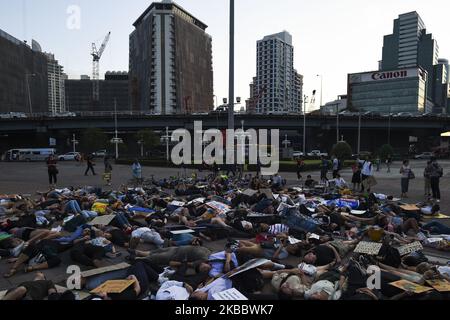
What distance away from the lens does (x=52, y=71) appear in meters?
121

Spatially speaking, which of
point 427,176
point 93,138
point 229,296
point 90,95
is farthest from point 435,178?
point 90,95

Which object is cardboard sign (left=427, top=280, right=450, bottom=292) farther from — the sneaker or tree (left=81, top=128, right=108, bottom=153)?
tree (left=81, top=128, right=108, bottom=153)

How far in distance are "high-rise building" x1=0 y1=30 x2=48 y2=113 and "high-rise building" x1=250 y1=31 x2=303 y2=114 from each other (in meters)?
68.0

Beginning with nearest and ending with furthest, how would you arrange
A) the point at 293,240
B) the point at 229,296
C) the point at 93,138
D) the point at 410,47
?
the point at 229,296 → the point at 293,240 → the point at 93,138 → the point at 410,47

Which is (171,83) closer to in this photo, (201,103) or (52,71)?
(201,103)

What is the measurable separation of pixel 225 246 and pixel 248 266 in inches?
82.7

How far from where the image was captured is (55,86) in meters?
126

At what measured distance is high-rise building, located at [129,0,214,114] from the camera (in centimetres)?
10669

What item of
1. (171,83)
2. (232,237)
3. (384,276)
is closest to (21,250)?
(232,237)

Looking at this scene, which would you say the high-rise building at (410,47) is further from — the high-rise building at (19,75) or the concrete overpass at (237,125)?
the high-rise building at (19,75)

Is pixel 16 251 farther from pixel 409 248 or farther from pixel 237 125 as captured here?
pixel 237 125

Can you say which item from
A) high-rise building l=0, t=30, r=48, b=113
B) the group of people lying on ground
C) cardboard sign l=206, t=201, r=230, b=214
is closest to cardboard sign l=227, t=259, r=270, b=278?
the group of people lying on ground

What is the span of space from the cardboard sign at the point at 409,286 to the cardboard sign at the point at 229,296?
2400 millimetres

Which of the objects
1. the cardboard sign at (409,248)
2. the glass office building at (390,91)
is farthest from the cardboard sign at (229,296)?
the glass office building at (390,91)
